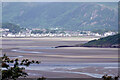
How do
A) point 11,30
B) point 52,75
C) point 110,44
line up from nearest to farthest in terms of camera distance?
1. point 52,75
2. point 110,44
3. point 11,30

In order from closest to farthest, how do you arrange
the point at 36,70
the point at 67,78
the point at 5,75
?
the point at 5,75
the point at 67,78
the point at 36,70

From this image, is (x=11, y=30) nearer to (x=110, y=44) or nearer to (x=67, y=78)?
(x=110, y=44)

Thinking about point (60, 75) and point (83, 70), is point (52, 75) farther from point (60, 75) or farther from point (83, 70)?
point (83, 70)

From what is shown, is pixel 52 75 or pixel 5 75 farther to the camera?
pixel 52 75

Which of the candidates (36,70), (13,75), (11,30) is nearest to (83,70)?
(36,70)

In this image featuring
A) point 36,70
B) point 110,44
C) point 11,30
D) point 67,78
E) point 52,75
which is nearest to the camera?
point 67,78

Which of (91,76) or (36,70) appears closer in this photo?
(91,76)

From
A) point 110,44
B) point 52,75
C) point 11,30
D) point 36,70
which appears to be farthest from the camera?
point 11,30

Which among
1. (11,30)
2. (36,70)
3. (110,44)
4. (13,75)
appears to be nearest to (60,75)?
(36,70)
